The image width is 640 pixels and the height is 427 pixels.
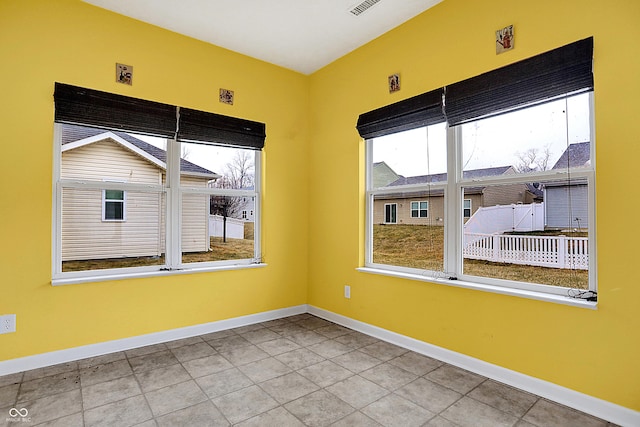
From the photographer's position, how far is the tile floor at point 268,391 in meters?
1.95

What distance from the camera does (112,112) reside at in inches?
113

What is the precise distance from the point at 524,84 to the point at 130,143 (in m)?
3.21

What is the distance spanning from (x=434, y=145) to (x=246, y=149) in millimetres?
1998

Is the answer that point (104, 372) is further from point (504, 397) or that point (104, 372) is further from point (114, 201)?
point (504, 397)

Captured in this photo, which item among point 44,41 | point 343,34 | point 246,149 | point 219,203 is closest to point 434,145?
point 343,34

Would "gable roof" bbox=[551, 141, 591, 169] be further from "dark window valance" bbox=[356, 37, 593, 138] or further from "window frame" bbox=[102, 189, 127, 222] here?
"window frame" bbox=[102, 189, 127, 222]

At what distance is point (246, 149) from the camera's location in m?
3.76

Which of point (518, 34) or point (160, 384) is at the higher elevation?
point (518, 34)

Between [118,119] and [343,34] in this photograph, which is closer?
[118,119]

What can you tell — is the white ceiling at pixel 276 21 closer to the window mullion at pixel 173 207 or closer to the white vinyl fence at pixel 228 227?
the window mullion at pixel 173 207

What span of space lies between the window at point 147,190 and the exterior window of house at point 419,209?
173 centimetres

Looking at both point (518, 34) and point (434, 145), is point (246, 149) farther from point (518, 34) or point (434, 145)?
point (518, 34)

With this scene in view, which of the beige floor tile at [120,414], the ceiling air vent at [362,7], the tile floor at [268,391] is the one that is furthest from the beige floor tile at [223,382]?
the ceiling air vent at [362,7]

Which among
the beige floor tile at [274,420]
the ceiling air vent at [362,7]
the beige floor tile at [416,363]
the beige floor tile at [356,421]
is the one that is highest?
the ceiling air vent at [362,7]
